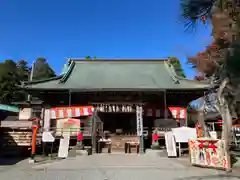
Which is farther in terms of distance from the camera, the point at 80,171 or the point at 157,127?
the point at 157,127

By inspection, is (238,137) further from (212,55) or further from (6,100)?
(6,100)

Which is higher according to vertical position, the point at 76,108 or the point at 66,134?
the point at 76,108

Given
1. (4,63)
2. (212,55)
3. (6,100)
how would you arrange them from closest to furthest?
1. (212,55)
2. (6,100)
3. (4,63)

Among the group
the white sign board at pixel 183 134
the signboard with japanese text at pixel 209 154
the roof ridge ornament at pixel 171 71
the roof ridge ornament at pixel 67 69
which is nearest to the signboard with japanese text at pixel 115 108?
the white sign board at pixel 183 134

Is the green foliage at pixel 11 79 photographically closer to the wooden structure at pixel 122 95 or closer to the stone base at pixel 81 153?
the wooden structure at pixel 122 95

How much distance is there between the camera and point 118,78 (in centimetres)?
1770

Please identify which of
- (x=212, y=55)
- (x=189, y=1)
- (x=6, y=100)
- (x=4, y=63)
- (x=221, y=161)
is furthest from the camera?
(x=4, y=63)

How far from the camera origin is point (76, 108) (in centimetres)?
1500

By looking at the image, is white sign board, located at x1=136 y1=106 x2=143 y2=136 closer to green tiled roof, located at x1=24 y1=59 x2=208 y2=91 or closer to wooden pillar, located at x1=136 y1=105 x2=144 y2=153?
wooden pillar, located at x1=136 y1=105 x2=144 y2=153

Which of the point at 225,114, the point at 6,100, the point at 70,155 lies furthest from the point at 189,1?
the point at 6,100

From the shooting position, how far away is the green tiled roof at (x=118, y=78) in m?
15.0

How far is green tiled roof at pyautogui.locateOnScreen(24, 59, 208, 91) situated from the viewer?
592 inches

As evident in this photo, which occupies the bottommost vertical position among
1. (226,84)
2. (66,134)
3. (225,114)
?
(66,134)

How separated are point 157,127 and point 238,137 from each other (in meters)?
5.98
